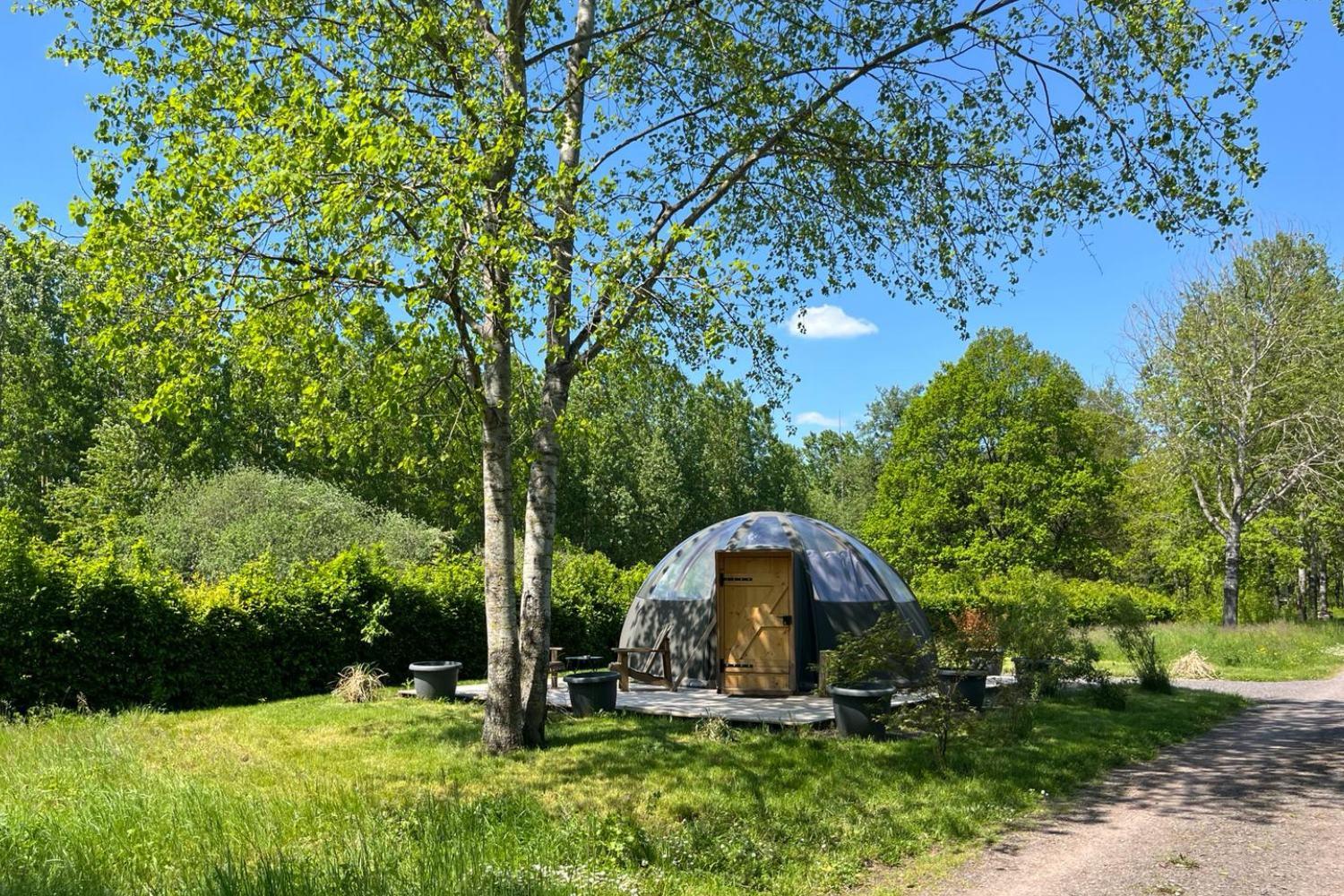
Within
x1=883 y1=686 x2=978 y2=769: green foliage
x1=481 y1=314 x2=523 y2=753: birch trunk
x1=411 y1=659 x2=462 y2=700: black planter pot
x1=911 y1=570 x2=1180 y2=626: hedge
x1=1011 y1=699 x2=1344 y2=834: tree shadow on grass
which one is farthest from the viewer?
x1=911 y1=570 x2=1180 y2=626: hedge

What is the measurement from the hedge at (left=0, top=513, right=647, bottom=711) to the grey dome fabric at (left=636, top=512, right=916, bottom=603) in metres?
3.89

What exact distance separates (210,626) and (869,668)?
30.0ft

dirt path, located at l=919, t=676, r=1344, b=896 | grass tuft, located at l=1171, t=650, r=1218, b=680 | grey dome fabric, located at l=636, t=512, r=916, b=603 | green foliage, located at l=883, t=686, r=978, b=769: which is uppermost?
grey dome fabric, located at l=636, t=512, r=916, b=603

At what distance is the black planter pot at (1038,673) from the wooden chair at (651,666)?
4.84 m

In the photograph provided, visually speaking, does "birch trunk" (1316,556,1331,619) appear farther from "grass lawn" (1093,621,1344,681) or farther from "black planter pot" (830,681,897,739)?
"black planter pot" (830,681,897,739)

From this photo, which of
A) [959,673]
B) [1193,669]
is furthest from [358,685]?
[1193,669]

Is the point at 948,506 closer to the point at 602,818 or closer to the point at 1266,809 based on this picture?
the point at 1266,809

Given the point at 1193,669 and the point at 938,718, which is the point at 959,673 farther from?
the point at 1193,669

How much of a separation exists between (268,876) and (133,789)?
9.78 feet

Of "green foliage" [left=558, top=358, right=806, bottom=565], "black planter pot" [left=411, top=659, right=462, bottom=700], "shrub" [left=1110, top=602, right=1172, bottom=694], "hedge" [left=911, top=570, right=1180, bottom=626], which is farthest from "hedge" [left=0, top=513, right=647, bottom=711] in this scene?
"green foliage" [left=558, top=358, right=806, bottom=565]

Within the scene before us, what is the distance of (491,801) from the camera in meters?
6.41

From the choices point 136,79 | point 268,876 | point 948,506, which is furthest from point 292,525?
point 948,506

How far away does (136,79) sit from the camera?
856 cm

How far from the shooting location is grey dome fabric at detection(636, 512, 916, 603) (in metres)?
13.3
